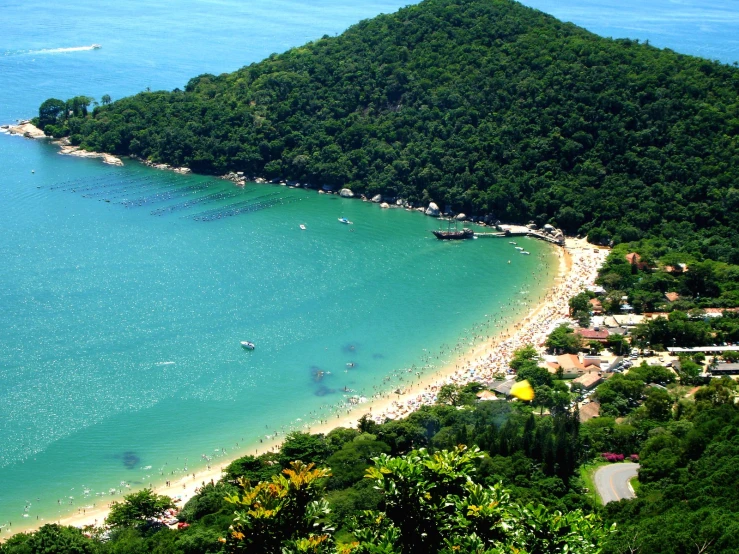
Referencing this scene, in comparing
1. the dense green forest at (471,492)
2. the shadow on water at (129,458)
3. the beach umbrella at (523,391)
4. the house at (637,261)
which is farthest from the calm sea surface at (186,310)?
the beach umbrella at (523,391)

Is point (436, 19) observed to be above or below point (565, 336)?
above

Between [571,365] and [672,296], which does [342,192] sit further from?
[571,365]

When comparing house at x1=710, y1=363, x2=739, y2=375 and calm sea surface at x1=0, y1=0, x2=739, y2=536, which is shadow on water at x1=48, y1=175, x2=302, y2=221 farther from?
house at x1=710, y1=363, x2=739, y2=375

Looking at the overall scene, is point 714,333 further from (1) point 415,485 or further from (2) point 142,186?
(2) point 142,186

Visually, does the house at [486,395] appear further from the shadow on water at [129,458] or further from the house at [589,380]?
the shadow on water at [129,458]

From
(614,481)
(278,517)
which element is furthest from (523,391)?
(278,517)

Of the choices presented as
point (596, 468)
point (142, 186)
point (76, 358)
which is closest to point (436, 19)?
point (142, 186)
